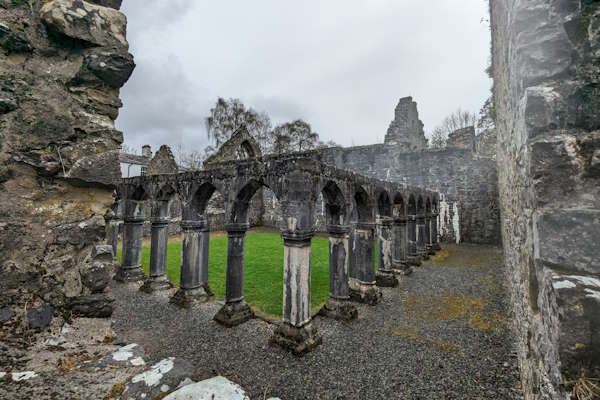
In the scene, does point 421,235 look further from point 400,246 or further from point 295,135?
point 295,135

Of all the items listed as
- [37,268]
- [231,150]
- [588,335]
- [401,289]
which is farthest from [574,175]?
[231,150]

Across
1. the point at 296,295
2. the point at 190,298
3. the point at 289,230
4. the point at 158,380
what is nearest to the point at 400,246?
the point at 296,295

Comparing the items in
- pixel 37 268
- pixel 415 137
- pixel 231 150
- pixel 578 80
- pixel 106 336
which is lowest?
pixel 106 336

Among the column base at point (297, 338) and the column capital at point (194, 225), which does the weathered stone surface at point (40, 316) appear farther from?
the column capital at point (194, 225)

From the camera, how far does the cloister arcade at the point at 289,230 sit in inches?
176

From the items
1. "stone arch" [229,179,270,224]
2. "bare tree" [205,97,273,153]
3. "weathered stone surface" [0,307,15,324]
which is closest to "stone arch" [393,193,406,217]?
"stone arch" [229,179,270,224]

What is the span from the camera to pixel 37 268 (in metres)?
1.76

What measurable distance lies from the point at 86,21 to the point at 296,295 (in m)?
4.02

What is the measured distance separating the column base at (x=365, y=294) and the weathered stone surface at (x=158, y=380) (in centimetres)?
438

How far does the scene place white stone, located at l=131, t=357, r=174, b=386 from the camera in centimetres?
191

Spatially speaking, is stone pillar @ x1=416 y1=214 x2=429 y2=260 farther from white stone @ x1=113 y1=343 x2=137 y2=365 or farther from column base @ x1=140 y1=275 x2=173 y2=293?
white stone @ x1=113 y1=343 x2=137 y2=365

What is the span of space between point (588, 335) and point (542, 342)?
0.50m

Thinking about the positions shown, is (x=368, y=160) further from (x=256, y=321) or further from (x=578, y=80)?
(x=578, y=80)

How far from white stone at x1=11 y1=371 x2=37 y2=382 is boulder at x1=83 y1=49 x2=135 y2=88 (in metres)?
1.94
